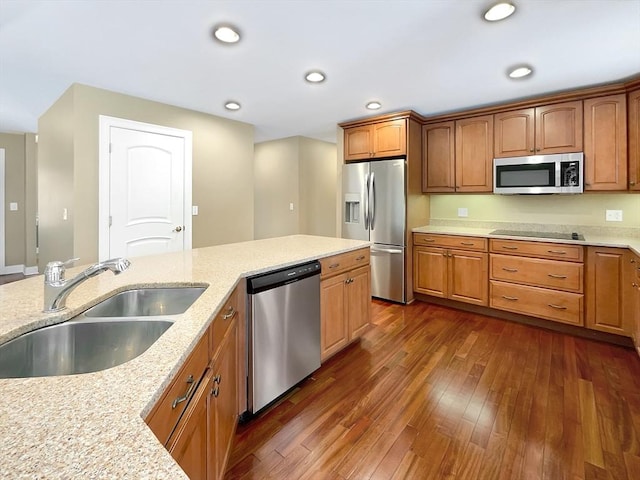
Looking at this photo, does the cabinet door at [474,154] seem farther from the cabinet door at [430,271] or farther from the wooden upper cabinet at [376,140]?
the cabinet door at [430,271]

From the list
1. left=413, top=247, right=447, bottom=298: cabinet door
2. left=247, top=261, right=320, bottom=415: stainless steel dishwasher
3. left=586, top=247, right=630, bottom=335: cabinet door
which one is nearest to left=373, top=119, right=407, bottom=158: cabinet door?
left=413, top=247, right=447, bottom=298: cabinet door

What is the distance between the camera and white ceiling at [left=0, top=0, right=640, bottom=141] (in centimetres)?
188

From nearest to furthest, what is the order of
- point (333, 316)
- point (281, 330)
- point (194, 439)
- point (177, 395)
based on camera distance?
point (177, 395), point (194, 439), point (281, 330), point (333, 316)

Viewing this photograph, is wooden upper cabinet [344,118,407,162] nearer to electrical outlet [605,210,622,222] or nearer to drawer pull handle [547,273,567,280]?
drawer pull handle [547,273,567,280]

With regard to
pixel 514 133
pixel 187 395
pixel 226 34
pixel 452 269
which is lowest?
pixel 187 395

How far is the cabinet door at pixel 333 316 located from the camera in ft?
7.73

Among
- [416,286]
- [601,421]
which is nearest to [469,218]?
[416,286]

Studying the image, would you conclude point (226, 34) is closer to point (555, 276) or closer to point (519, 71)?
point (519, 71)

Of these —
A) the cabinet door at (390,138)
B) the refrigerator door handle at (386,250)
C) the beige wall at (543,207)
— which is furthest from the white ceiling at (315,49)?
the refrigerator door handle at (386,250)

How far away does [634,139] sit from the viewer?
9.23ft

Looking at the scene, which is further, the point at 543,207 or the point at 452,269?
the point at 452,269

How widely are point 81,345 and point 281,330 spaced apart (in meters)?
1.05

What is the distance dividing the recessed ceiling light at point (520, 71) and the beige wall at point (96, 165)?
3047mm

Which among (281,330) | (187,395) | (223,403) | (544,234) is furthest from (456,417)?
(544,234)
